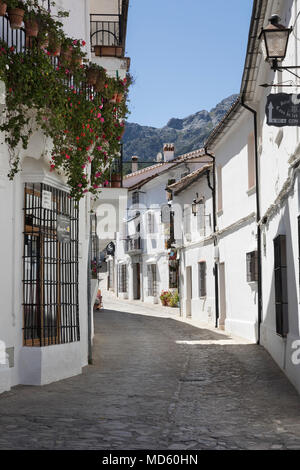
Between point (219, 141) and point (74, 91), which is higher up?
point (219, 141)

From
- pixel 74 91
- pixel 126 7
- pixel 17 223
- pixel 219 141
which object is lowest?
pixel 17 223

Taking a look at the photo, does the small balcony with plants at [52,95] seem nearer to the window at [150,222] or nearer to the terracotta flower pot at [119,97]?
the terracotta flower pot at [119,97]

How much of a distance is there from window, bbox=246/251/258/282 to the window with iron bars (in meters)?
6.05

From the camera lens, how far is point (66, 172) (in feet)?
35.1

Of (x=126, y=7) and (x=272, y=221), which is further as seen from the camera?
(x=126, y=7)

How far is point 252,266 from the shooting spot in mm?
16062

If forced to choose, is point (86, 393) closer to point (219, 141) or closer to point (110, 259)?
point (219, 141)

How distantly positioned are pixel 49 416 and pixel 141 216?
32.3m

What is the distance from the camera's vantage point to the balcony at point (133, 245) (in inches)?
1542

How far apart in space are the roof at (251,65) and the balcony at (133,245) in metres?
21.7

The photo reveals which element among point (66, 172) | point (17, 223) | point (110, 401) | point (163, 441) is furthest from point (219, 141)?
point (163, 441)

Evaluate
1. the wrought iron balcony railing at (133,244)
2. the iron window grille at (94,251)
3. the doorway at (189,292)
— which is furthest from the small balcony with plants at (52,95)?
the wrought iron balcony railing at (133,244)

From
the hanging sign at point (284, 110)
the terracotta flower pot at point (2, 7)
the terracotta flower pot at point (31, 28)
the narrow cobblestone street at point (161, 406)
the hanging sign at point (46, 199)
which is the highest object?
the terracotta flower pot at point (2, 7)
